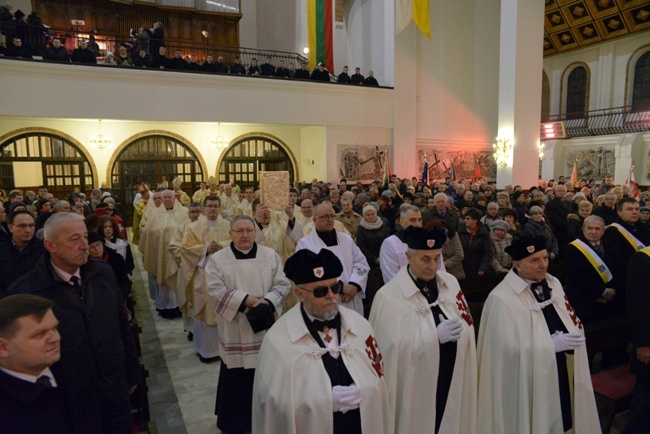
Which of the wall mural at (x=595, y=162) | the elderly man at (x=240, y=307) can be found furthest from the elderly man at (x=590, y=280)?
the wall mural at (x=595, y=162)

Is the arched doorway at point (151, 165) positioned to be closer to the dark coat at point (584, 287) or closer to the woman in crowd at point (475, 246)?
the woman in crowd at point (475, 246)

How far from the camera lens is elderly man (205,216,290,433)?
4.34 meters

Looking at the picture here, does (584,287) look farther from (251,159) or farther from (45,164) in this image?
(45,164)

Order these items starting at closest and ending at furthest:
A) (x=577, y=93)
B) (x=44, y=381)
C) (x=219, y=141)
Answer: (x=44, y=381)
(x=219, y=141)
(x=577, y=93)

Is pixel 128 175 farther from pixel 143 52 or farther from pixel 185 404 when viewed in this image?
pixel 185 404

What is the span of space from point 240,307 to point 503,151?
16.5 m

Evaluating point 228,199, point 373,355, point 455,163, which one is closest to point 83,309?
point 373,355

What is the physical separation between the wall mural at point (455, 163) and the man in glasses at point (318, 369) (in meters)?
18.6

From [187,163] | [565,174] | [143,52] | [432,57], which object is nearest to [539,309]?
[143,52]

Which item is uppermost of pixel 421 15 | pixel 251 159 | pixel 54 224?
pixel 421 15

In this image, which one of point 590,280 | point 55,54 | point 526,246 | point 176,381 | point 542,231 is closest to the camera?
point 526,246

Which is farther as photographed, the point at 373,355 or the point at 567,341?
the point at 567,341

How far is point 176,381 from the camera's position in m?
5.69

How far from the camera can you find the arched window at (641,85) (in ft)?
83.9
